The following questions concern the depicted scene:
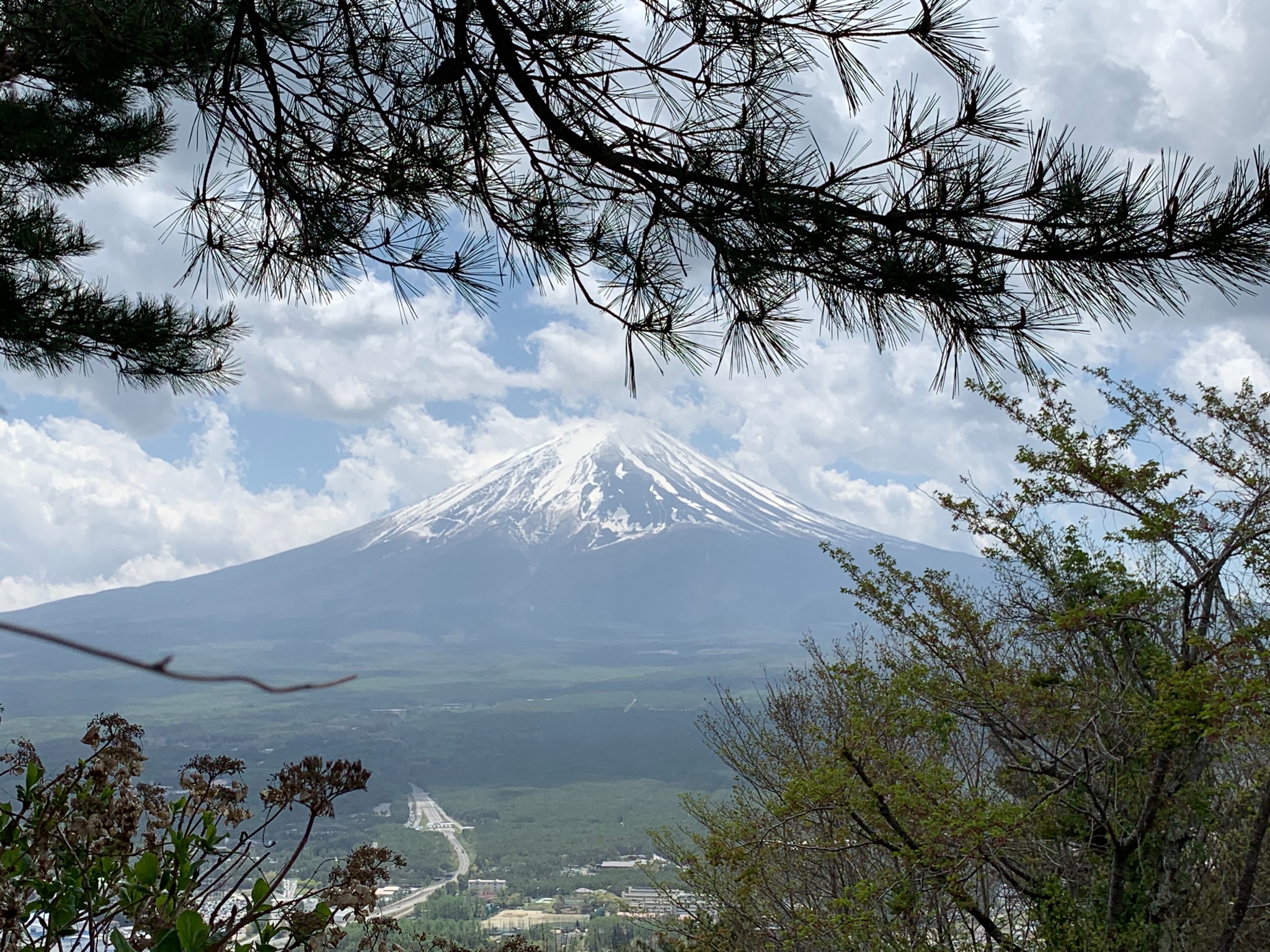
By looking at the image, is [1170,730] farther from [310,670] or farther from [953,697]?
[310,670]

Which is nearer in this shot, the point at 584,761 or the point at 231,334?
the point at 231,334

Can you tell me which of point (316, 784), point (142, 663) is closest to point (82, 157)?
point (316, 784)

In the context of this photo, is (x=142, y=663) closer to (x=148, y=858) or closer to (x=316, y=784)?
(x=148, y=858)

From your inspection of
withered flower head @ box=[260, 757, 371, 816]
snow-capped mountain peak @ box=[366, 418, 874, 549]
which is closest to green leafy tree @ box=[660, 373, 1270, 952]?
withered flower head @ box=[260, 757, 371, 816]

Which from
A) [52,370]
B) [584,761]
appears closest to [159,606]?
[584,761]

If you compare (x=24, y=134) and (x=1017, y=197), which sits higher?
(x=24, y=134)

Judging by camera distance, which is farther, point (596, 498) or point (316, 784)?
point (596, 498)
